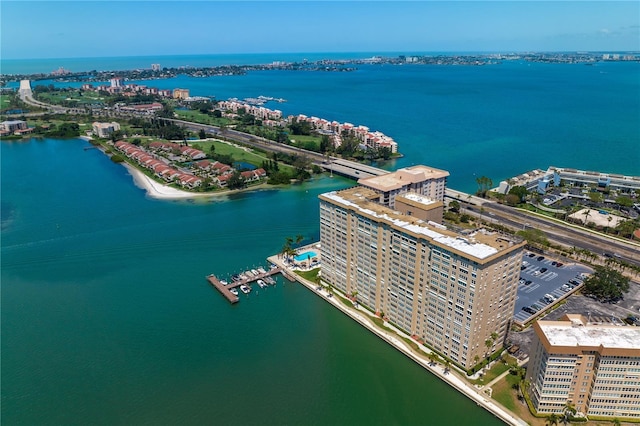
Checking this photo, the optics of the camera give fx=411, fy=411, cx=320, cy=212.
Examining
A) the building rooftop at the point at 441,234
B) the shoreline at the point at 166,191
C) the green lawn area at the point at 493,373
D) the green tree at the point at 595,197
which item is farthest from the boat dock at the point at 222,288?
the green tree at the point at 595,197

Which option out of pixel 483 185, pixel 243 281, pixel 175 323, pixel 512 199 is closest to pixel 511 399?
pixel 243 281

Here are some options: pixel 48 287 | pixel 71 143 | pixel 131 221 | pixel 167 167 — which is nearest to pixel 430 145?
pixel 167 167

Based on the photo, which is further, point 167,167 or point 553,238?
point 167,167

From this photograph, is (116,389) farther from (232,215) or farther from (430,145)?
(430,145)

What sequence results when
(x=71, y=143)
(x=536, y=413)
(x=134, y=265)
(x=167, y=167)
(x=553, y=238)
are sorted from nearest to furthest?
(x=536, y=413) < (x=134, y=265) < (x=553, y=238) < (x=167, y=167) < (x=71, y=143)

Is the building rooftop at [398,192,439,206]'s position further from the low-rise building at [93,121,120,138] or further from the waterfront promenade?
the low-rise building at [93,121,120,138]

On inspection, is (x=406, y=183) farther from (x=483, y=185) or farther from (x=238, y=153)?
(x=238, y=153)

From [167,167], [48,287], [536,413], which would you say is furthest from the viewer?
[167,167]

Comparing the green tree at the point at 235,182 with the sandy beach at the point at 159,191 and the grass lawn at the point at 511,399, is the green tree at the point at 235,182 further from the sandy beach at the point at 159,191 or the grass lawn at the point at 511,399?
the grass lawn at the point at 511,399
